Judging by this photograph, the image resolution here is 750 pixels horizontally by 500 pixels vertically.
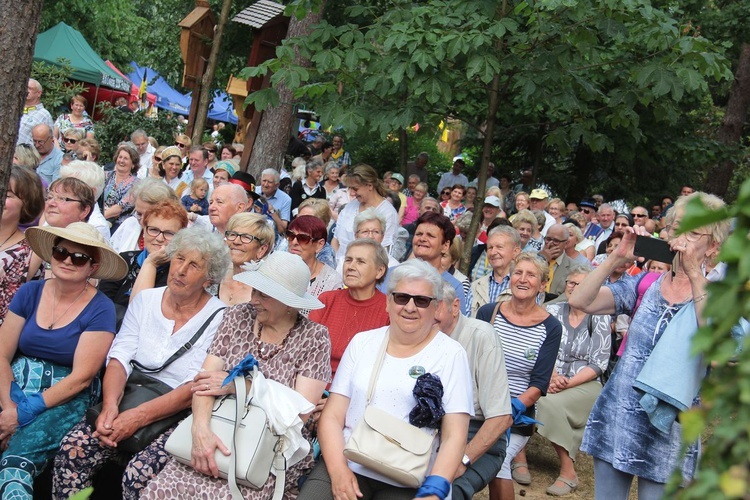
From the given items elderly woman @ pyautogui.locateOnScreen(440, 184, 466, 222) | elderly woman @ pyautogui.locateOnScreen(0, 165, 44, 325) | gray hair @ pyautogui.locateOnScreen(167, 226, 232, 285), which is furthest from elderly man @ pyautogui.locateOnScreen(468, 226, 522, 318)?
elderly woman @ pyautogui.locateOnScreen(440, 184, 466, 222)

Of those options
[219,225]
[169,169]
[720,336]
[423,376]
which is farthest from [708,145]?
[720,336]

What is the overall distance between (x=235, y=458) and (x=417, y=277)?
1278 millimetres

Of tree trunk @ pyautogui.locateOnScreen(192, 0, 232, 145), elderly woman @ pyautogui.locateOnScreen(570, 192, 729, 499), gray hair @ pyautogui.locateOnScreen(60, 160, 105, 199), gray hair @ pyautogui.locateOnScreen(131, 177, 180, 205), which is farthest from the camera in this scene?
tree trunk @ pyautogui.locateOnScreen(192, 0, 232, 145)

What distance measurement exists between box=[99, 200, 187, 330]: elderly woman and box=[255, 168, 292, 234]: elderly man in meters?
3.87

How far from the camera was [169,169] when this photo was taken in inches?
425

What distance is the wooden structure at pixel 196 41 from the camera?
13688 mm

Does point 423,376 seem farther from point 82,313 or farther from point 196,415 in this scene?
point 82,313

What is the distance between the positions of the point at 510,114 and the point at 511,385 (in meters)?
10.2

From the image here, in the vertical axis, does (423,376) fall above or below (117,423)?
above

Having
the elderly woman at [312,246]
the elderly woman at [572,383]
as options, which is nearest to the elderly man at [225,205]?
the elderly woman at [312,246]

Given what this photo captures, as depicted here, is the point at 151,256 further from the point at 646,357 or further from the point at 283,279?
the point at 646,357

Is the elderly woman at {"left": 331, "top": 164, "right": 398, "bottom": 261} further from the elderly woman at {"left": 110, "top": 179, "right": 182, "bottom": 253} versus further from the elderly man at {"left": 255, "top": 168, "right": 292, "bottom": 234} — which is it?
the elderly woman at {"left": 110, "top": 179, "right": 182, "bottom": 253}

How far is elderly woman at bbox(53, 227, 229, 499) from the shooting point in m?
4.66

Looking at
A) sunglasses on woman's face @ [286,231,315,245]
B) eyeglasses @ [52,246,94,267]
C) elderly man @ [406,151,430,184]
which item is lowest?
eyeglasses @ [52,246,94,267]
